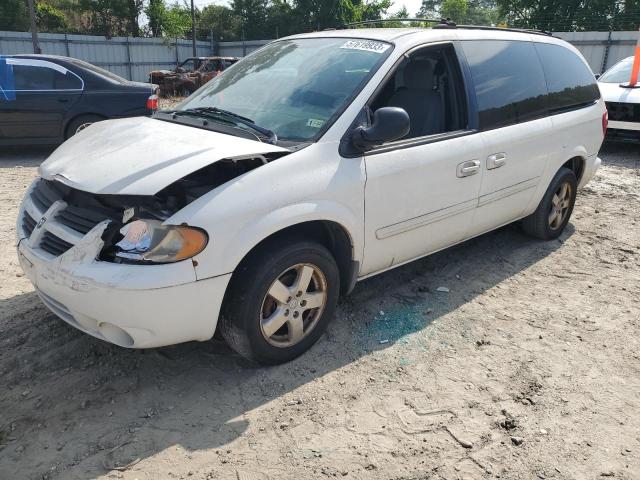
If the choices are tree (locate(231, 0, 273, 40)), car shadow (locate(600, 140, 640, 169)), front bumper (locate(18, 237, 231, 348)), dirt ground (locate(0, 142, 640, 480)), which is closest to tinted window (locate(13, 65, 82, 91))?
dirt ground (locate(0, 142, 640, 480))

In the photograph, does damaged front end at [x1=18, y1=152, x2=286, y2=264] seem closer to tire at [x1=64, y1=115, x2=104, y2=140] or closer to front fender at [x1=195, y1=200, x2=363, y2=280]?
front fender at [x1=195, y1=200, x2=363, y2=280]

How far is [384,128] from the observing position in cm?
302

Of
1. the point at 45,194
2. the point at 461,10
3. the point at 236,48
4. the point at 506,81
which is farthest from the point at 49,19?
the point at 461,10

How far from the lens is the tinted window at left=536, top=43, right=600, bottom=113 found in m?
4.64

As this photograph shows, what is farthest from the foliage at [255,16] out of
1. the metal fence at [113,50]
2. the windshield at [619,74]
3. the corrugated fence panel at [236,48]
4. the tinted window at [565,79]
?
the tinted window at [565,79]

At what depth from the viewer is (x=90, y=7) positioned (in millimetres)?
36906

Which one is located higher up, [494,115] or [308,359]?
[494,115]

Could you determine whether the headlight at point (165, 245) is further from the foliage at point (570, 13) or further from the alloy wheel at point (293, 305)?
the foliage at point (570, 13)

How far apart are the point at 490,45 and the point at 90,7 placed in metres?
39.4

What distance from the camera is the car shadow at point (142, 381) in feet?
8.39

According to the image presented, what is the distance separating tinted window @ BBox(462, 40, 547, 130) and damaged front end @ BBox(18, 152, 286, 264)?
1.84 metres

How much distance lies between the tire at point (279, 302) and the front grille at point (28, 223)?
1.22m

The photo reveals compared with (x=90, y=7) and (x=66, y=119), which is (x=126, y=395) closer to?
(x=66, y=119)

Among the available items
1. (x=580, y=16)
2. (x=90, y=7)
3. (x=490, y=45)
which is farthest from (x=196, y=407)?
(x=90, y=7)
